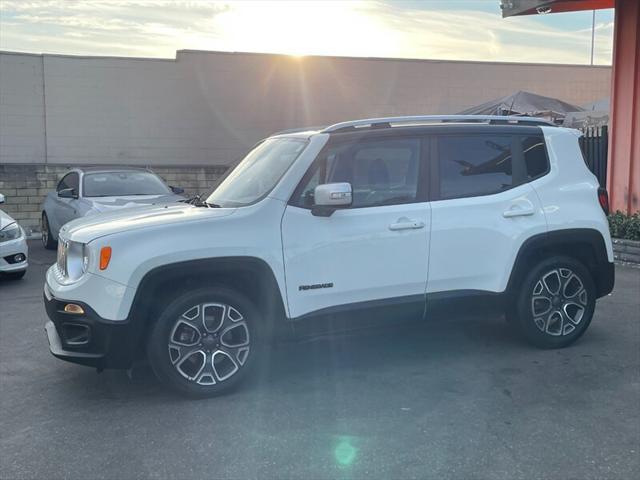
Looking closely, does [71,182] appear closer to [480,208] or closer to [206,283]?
[206,283]

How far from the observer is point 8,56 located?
14180mm

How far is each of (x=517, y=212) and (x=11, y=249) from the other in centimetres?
655

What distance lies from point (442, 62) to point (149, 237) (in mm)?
14318

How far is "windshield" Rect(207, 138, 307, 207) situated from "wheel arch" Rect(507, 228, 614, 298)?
198 centimetres

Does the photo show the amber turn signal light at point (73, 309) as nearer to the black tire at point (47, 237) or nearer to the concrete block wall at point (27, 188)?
the black tire at point (47, 237)

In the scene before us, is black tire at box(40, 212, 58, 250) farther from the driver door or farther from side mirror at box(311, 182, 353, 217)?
side mirror at box(311, 182, 353, 217)

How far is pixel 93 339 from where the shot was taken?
413cm

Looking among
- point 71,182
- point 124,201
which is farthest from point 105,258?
point 71,182

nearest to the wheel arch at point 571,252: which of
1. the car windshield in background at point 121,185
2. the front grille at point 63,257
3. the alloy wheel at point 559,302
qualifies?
the alloy wheel at point 559,302

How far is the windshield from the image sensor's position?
4.74m

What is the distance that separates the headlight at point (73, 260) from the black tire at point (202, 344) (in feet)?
2.02

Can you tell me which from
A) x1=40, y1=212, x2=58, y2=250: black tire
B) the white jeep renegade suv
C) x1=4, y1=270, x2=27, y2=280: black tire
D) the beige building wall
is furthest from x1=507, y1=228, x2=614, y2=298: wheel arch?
the beige building wall

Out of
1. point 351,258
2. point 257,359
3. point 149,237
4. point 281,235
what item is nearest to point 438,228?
point 351,258

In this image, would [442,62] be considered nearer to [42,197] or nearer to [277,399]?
[42,197]
